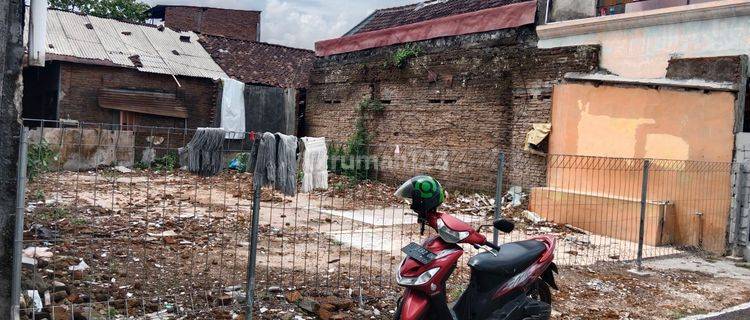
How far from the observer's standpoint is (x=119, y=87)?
62.4 feet

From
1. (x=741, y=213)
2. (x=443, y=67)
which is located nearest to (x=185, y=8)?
(x=443, y=67)

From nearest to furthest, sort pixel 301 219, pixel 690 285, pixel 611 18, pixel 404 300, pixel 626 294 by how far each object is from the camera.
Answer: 1. pixel 404 300
2. pixel 626 294
3. pixel 690 285
4. pixel 301 219
5. pixel 611 18

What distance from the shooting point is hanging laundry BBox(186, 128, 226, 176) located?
14.1 ft

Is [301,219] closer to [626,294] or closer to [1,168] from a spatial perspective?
[626,294]

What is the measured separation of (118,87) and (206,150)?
54.1 ft

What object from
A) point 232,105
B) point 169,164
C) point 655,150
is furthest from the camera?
point 232,105

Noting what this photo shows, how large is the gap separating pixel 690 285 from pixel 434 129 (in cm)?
891

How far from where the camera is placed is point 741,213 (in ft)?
29.2

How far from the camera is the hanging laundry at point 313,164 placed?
489 cm

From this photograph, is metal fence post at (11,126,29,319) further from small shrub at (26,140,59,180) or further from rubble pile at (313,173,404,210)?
rubble pile at (313,173,404,210)

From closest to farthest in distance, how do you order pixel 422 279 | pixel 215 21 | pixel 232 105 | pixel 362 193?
pixel 422 279, pixel 362 193, pixel 232 105, pixel 215 21

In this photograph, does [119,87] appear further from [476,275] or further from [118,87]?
[476,275]

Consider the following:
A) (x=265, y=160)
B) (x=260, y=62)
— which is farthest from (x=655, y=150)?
(x=260, y=62)

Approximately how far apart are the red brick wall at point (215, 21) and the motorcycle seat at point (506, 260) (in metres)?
27.2
